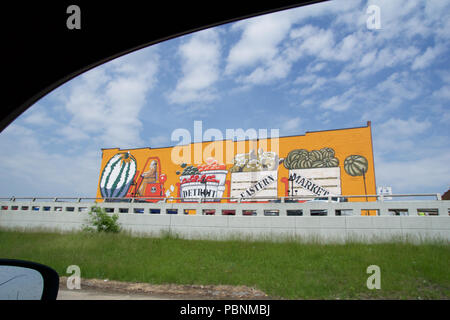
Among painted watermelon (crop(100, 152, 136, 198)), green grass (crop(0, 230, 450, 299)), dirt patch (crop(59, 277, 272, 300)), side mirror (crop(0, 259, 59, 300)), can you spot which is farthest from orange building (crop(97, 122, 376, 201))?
side mirror (crop(0, 259, 59, 300))

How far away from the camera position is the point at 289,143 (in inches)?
1062

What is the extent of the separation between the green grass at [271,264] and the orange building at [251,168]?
9.92m

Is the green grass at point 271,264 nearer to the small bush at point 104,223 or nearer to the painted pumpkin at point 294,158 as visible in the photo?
the small bush at point 104,223

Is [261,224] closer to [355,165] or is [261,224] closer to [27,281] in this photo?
[27,281]

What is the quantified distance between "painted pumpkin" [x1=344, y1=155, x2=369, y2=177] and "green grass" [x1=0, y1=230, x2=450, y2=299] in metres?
14.7

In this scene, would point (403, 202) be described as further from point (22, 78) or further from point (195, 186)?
point (195, 186)

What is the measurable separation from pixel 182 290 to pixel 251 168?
2078 cm

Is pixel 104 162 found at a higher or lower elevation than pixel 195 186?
higher

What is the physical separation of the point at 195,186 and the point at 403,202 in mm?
21379

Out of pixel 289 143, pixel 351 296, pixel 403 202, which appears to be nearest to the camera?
pixel 351 296

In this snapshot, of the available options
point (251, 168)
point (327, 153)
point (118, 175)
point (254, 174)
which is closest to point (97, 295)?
point (254, 174)

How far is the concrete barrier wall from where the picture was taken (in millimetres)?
10703

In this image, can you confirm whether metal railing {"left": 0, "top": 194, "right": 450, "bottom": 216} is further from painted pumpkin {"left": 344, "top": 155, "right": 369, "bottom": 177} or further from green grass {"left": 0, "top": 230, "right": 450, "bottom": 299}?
painted pumpkin {"left": 344, "top": 155, "right": 369, "bottom": 177}
